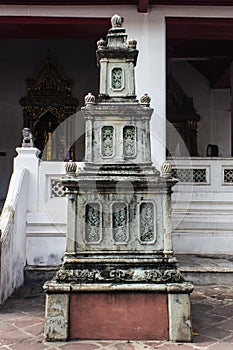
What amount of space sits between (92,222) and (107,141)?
92 cm

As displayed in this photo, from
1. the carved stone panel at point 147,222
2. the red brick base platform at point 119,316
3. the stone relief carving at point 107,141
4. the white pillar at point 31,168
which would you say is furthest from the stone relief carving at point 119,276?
the white pillar at point 31,168

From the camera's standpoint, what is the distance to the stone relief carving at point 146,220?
4.37 m

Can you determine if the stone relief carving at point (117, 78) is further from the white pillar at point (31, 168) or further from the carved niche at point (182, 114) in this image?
the carved niche at point (182, 114)

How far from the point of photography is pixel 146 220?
4.41 meters

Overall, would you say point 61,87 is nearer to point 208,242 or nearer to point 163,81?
point 163,81

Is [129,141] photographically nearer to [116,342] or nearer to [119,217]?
[119,217]

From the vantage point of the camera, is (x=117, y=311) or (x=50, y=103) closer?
(x=117, y=311)

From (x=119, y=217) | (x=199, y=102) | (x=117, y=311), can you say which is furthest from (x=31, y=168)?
(x=199, y=102)

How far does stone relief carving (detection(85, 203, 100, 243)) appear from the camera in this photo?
4359 millimetres

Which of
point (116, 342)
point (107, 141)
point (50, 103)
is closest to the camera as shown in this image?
point (116, 342)

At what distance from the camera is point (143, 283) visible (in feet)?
13.6

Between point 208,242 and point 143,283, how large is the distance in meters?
3.82

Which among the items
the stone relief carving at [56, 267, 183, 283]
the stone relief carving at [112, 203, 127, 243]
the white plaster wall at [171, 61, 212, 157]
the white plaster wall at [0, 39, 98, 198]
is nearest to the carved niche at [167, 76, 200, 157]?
the white plaster wall at [171, 61, 212, 157]

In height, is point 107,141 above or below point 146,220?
above
